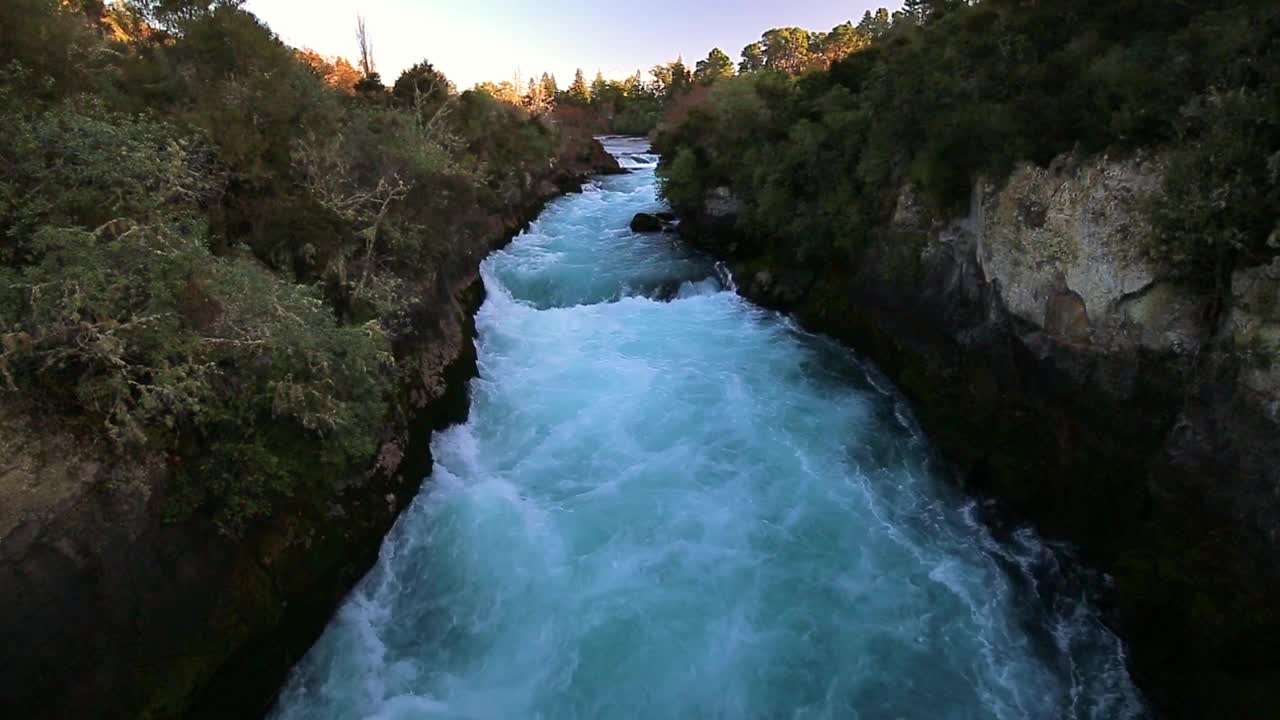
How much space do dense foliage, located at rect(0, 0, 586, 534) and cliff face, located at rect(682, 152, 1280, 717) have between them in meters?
9.75

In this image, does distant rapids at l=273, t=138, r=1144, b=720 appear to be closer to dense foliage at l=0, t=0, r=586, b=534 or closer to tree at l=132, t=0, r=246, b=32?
dense foliage at l=0, t=0, r=586, b=534

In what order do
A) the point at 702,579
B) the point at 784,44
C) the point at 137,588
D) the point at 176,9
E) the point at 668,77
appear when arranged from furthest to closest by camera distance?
1. the point at 668,77
2. the point at 784,44
3. the point at 176,9
4. the point at 702,579
5. the point at 137,588

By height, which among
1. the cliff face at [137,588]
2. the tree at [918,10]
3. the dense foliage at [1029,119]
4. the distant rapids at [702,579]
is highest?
the tree at [918,10]

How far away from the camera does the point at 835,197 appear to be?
16906 mm

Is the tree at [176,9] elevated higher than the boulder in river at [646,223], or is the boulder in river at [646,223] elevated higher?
the tree at [176,9]

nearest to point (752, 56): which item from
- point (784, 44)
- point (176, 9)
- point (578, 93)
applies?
point (784, 44)

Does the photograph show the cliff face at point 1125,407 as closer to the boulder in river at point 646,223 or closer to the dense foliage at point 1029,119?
the dense foliage at point 1029,119

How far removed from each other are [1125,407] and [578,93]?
94.6 metres

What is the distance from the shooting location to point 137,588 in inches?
241

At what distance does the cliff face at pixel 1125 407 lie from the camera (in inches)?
266

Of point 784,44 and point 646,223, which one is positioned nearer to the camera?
point 646,223

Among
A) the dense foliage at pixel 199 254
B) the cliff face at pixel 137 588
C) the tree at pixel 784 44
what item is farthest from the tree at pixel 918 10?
the tree at pixel 784 44

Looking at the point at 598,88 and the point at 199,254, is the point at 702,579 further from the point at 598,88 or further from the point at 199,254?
the point at 598,88

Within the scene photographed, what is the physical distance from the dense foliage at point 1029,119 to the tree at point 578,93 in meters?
71.8
